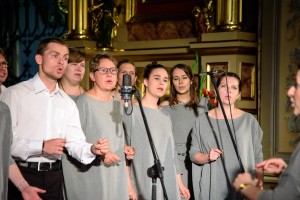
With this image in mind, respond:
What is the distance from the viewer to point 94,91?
455 centimetres

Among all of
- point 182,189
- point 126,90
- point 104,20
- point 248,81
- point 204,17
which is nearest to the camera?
point 126,90

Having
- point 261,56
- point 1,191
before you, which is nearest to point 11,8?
point 261,56

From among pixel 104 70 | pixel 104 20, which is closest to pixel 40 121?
pixel 104 70

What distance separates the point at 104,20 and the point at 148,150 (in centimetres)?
312

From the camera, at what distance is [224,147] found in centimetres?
471

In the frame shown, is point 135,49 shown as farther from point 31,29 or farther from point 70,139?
point 70,139

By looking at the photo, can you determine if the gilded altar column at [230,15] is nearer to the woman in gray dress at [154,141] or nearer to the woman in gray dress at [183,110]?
the woman in gray dress at [183,110]

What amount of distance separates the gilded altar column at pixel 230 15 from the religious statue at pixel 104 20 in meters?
1.40

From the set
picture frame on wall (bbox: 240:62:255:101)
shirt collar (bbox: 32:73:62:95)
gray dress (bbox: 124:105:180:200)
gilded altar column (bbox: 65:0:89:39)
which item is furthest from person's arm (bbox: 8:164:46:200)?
gilded altar column (bbox: 65:0:89:39)

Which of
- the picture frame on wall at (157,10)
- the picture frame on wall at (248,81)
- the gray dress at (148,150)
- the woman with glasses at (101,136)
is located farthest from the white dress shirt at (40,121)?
the picture frame on wall at (157,10)

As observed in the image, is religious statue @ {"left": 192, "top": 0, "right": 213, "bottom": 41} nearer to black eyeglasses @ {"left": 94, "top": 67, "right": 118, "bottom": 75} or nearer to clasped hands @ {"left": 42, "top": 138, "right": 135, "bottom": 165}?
black eyeglasses @ {"left": 94, "top": 67, "right": 118, "bottom": 75}

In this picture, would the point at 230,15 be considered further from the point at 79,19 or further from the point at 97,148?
the point at 97,148

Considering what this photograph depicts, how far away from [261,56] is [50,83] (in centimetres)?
283

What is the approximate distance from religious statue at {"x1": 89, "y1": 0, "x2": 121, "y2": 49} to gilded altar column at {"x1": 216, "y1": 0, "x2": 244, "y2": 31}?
55.3 inches
